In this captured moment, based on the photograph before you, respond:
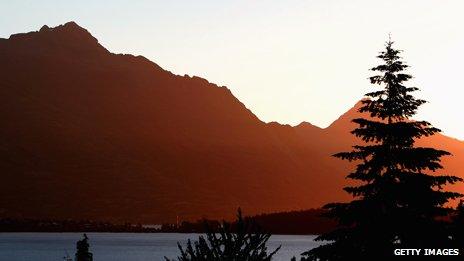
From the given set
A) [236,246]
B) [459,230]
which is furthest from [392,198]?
[236,246]

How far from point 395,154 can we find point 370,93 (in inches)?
120

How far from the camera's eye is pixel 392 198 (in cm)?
3234

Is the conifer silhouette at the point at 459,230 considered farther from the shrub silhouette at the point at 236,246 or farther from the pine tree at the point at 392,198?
the shrub silhouette at the point at 236,246

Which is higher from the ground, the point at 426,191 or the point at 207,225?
the point at 426,191

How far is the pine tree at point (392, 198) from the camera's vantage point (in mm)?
31562

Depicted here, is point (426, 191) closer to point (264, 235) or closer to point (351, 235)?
point (351, 235)

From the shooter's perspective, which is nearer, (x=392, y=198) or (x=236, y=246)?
(x=236, y=246)

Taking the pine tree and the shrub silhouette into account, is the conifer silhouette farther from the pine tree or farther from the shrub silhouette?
the shrub silhouette

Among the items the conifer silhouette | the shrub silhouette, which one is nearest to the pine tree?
the conifer silhouette

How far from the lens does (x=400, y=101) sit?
34688 millimetres

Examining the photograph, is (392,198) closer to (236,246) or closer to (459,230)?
(459,230)

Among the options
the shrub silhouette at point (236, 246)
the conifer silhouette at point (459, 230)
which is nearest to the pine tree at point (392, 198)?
the conifer silhouette at point (459, 230)

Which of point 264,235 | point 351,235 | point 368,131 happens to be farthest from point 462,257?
point 264,235

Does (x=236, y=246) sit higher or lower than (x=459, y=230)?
lower
